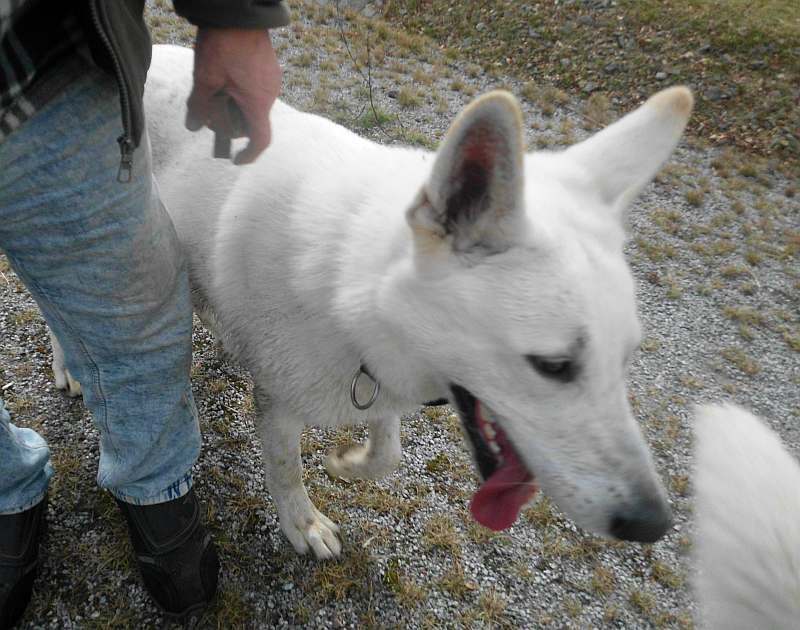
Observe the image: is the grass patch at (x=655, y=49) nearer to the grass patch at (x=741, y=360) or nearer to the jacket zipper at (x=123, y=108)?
the grass patch at (x=741, y=360)

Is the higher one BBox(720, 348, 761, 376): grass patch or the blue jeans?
the blue jeans

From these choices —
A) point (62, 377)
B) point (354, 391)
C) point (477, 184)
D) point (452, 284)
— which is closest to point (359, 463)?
point (354, 391)

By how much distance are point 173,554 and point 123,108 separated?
4.61 feet

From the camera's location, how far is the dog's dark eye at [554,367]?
1214 mm

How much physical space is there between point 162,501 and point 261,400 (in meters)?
0.44

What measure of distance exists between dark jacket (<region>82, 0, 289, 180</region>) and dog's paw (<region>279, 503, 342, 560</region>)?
138cm

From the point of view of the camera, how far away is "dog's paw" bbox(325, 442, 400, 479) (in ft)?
6.89

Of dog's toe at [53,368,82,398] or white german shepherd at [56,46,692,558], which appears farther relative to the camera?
dog's toe at [53,368,82,398]

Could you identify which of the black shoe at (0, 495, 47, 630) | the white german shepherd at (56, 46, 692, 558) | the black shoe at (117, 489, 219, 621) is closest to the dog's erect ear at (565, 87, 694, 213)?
the white german shepherd at (56, 46, 692, 558)

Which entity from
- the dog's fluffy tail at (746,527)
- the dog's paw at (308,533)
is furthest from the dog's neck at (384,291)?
the dog's paw at (308,533)

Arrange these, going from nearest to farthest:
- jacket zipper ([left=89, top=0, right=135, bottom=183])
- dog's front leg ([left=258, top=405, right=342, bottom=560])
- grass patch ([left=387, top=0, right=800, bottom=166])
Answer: jacket zipper ([left=89, top=0, right=135, bottom=183])
dog's front leg ([left=258, top=405, right=342, bottom=560])
grass patch ([left=387, top=0, right=800, bottom=166])

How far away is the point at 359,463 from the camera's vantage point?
2.15 metres

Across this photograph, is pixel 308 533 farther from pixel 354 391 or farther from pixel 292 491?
pixel 354 391

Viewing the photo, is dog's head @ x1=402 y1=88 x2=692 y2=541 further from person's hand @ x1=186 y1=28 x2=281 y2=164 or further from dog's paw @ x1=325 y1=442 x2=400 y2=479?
dog's paw @ x1=325 y1=442 x2=400 y2=479
